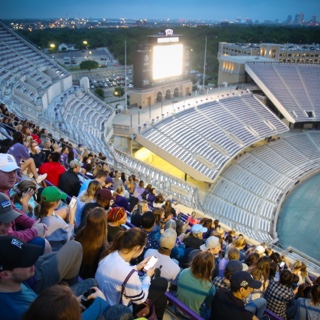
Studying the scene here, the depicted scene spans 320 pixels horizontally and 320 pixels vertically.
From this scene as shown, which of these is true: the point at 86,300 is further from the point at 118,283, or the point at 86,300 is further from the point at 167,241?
the point at 167,241

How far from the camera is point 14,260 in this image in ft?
7.68

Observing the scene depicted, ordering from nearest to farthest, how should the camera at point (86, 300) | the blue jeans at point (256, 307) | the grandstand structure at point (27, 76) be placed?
1. the camera at point (86, 300)
2. the blue jeans at point (256, 307)
3. the grandstand structure at point (27, 76)

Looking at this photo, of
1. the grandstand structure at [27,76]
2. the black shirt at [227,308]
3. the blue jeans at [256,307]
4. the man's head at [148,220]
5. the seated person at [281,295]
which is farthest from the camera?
the grandstand structure at [27,76]

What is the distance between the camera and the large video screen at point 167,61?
29.0m

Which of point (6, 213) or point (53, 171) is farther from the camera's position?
point (53, 171)

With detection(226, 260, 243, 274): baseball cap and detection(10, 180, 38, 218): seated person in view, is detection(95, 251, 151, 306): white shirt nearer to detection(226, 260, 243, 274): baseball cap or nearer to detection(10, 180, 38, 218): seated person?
detection(226, 260, 243, 274): baseball cap

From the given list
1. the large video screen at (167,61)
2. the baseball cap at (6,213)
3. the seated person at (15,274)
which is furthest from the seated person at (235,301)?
the large video screen at (167,61)

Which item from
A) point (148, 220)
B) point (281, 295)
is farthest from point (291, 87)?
point (148, 220)

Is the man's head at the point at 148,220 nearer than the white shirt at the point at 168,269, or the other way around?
the white shirt at the point at 168,269

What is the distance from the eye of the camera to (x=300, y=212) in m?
20.7

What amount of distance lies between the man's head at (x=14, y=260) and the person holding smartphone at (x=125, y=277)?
104 cm

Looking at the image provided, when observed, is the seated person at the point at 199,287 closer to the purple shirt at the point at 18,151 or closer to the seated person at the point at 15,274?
the seated person at the point at 15,274

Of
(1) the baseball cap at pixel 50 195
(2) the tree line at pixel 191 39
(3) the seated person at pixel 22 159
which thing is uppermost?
(1) the baseball cap at pixel 50 195

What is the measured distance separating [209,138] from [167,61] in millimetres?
8135
